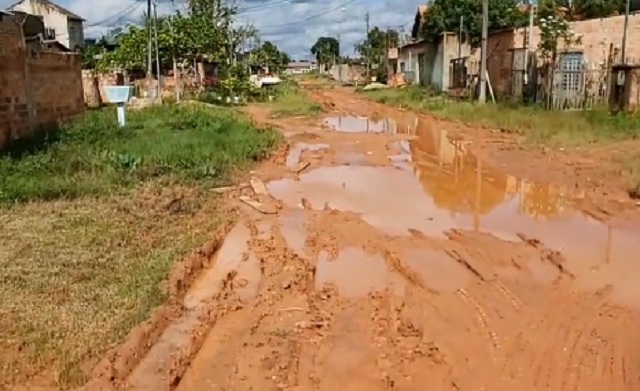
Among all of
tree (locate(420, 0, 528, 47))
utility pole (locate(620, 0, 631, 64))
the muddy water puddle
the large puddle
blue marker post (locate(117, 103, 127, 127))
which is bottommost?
the large puddle

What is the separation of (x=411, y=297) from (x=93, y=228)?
4.00 metres

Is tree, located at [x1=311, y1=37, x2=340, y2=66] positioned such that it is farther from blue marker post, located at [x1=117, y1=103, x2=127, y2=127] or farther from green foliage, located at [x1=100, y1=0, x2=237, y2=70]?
blue marker post, located at [x1=117, y1=103, x2=127, y2=127]

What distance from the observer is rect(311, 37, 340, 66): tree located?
3662 inches

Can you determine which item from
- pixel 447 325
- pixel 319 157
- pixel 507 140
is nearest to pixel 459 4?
pixel 507 140

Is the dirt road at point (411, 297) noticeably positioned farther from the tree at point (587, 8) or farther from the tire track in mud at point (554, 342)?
the tree at point (587, 8)

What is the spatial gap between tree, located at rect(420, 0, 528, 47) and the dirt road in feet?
85.8

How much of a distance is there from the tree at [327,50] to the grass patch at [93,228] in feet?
245

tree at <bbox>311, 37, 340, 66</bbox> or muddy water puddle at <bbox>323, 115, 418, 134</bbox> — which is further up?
tree at <bbox>311, 37, 340, 66</bbox>

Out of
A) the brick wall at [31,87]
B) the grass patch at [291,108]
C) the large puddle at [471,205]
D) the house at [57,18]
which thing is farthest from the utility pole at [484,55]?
the house at [57,18]

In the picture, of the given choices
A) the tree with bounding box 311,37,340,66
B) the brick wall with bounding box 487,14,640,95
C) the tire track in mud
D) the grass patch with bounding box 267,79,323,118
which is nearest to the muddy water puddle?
the grass patch with bounding box 267,79,323,118

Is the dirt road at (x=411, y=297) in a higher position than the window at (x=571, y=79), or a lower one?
lower

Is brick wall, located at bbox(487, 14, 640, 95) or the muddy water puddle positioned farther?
the muddy water puddle

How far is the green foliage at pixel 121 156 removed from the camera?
10.0 m

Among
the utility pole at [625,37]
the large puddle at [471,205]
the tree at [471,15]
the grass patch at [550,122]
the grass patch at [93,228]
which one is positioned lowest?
the large puddle at [471,205]
